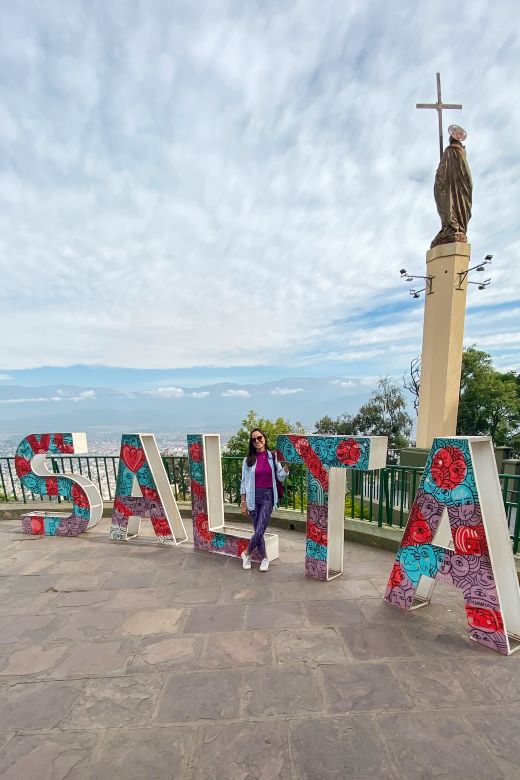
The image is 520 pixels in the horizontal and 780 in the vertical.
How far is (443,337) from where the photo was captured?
578 inches

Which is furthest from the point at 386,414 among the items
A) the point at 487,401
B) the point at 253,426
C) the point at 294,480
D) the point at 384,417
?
the point at 294,480

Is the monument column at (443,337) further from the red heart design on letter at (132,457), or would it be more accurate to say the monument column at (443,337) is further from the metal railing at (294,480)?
the red heart design on letter at (132,457)

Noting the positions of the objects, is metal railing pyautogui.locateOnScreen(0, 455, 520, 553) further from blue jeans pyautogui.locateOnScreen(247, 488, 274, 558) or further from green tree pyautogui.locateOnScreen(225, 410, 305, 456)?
green tree pyautogui.locateOnScreen(225, 410, 305, 456)

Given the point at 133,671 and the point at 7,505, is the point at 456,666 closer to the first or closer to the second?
the point at 133,671

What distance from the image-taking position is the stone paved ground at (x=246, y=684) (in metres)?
2.18

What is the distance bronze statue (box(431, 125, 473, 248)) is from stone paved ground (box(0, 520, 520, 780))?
1455 cm

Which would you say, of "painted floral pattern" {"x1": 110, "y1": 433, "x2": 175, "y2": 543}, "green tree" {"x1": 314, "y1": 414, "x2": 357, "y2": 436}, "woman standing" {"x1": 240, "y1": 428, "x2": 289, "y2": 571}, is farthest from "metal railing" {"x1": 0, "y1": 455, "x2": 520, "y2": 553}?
"green tree" {"x1": 314, "y1": 414, "x2": 357, "y2": 436}

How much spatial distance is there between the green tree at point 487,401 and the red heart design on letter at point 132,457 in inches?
1069

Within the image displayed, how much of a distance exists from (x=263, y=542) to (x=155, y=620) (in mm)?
1661

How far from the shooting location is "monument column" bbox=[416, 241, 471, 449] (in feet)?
47.4

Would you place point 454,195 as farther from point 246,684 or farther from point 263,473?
point 246,684

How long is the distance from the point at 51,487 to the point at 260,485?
151 inches

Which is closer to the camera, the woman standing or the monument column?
the woman standing

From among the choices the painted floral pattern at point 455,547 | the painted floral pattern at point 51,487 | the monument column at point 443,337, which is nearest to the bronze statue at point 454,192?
the monument column at point 443,337
